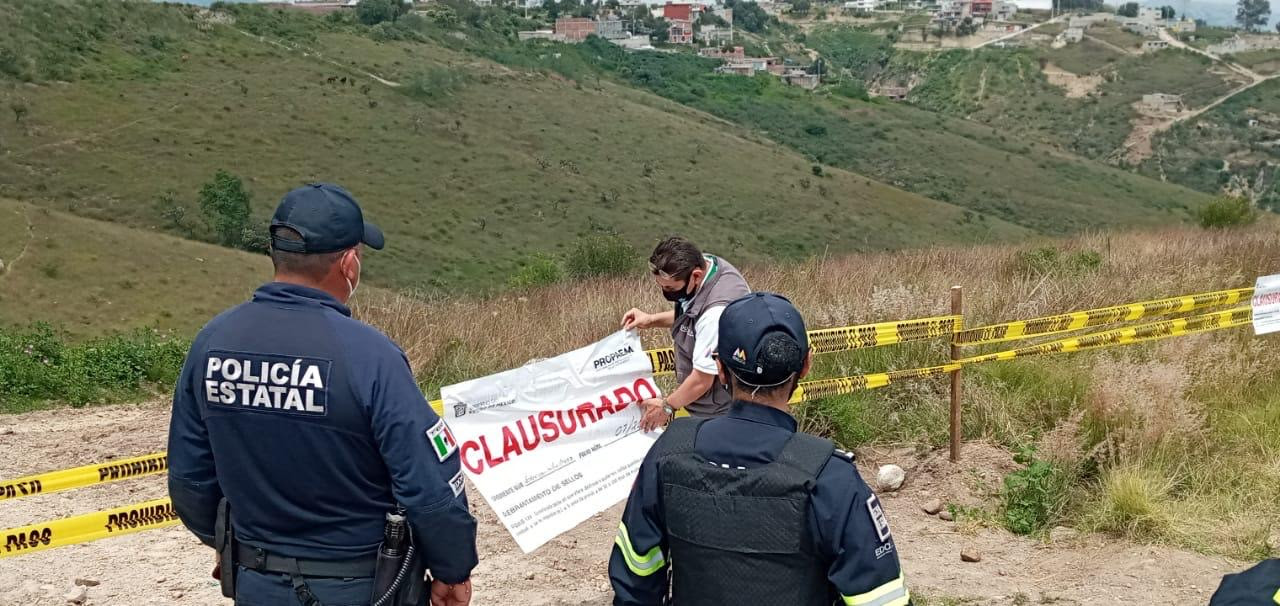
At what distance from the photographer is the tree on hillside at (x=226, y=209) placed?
209 ft

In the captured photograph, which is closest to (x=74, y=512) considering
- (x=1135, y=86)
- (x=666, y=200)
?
(x=666, y=200)

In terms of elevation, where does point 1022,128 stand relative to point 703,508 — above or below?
below

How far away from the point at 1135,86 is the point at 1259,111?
19476 mm

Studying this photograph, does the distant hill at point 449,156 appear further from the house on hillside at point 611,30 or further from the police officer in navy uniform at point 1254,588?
the police officer in navy uniform at point 1254,588

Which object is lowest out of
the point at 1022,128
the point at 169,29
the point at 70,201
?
the point at 1022,128

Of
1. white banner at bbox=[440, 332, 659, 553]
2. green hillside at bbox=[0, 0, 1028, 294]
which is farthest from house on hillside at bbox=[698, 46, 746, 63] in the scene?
white banner at bbox=[440, 332, 659, 553]

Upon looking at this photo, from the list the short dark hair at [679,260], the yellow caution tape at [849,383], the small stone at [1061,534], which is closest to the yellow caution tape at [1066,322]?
the yellow caution tape at [849,383]

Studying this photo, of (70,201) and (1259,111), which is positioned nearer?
(70,201)

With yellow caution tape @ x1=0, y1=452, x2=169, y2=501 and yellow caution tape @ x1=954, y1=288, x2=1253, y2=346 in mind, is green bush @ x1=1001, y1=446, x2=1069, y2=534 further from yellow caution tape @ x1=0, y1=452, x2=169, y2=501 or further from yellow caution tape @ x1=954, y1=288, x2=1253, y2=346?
yellow caution tape @ x1=0, y1=452, x2=169, y2=501

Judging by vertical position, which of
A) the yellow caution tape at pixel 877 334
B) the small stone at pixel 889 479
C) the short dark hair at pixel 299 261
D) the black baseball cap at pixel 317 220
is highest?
the black baseball cap at pixel 317 220

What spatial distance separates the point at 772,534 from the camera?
8.04 ft

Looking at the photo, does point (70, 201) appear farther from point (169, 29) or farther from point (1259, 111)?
point (1259, 111)

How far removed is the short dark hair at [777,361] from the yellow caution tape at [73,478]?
267 cm

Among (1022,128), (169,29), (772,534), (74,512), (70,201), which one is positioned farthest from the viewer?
(1022,128)
